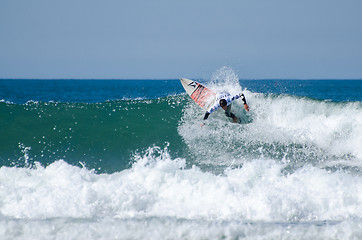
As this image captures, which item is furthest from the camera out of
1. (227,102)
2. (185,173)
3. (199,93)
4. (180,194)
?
(199,93)

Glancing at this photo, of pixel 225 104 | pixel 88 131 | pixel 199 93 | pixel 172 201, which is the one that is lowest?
pixel 172 201

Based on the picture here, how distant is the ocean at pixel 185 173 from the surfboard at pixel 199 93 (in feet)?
1.12

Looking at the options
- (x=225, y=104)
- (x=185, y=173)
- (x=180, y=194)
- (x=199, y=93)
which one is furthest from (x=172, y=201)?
(x=199, y=93)

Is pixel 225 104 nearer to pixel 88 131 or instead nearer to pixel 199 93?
pixel 199 93

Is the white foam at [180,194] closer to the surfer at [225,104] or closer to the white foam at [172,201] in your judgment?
the white foam at [172,201]

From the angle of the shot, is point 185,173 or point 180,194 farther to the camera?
point 185,173

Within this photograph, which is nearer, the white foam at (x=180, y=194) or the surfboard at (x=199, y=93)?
the white foam at (x=180, y=194)

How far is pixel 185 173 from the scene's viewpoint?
6.56m

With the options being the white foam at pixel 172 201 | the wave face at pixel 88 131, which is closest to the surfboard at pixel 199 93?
the wave face at pixel 88 131

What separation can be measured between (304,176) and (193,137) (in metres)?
4.05

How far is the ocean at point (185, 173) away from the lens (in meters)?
4.92

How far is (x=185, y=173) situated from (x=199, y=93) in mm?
5746

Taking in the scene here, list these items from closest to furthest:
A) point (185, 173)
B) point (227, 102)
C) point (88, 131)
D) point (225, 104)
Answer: point (185, 173) < point (225, 104) < point (227, 102) < point (88, 131)

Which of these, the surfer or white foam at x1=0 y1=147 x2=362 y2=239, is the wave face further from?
white foam at x1=0 y1=147 x2=362 y2=239
